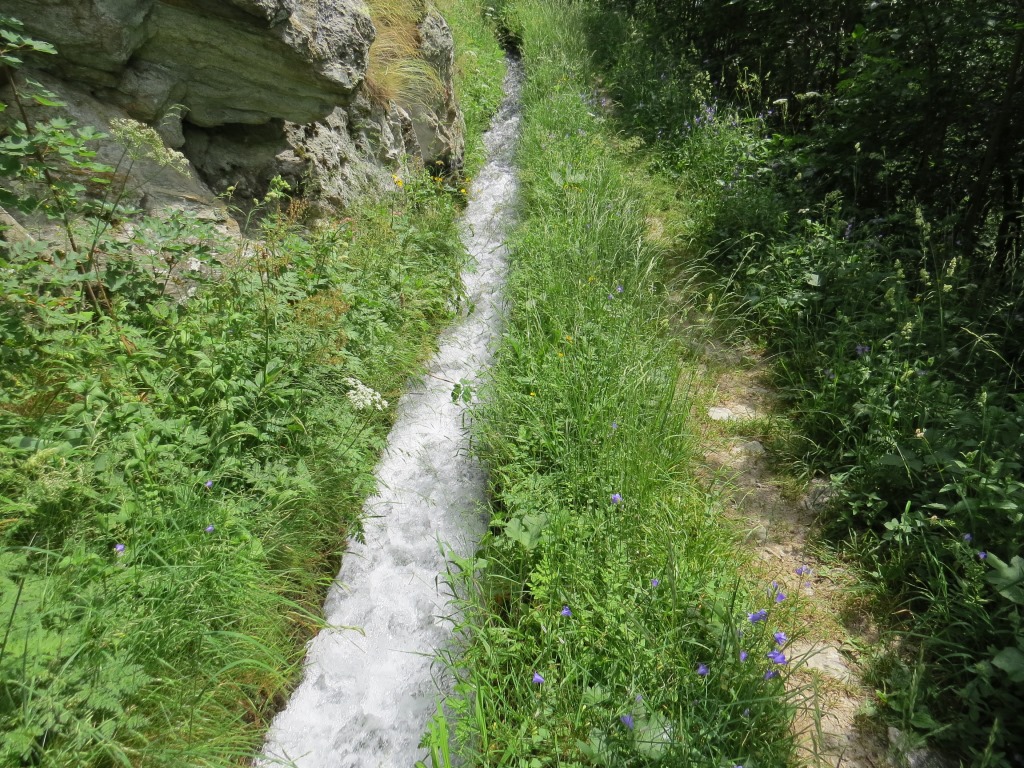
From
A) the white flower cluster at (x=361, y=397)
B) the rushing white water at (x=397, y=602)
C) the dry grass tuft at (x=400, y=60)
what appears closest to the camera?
the rushing white water at (x=397, y=602)

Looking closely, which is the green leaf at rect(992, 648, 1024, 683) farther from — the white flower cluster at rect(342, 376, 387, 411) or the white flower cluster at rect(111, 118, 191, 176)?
the white flower cluster at rect(111, 118, 191, 176)

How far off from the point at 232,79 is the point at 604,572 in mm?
3949

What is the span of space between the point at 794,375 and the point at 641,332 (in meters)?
0.95

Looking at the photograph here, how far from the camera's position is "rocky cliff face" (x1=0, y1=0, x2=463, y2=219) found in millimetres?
3301

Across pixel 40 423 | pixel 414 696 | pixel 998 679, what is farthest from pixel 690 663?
pixel 40 423

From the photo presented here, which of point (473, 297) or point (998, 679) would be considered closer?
point (998, 679)

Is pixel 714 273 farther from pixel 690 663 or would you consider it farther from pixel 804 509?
pixel 690 663

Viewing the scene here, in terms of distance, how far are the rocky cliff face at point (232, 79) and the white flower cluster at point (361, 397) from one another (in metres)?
1.68

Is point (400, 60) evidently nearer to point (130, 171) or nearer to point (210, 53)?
point (210, 53)

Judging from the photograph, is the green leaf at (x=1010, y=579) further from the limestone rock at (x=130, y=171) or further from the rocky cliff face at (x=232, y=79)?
the rocky cliff face at (x=232, y=79)

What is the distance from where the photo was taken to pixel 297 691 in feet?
8.11

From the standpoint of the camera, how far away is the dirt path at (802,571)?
204 cm

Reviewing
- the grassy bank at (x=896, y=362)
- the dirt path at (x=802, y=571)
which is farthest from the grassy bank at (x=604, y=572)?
the grassy bank at (x=896, y=362)

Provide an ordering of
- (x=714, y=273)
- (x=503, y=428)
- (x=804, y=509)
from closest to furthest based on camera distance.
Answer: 1. (x=804, y=509)
2. (x=503, y=428)
3. (x=714, y=273)
